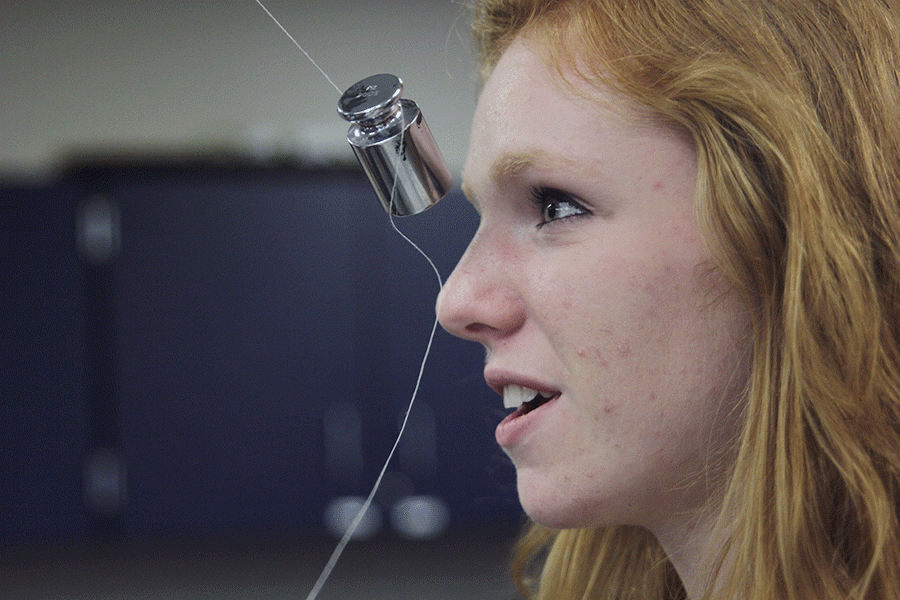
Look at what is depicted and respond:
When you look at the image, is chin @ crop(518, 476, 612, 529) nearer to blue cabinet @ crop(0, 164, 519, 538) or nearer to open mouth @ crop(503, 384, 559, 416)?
open mouth @ crop(503, 384, 559, 416)

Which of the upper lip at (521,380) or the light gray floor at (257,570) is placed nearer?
the upper lip at (521,380)

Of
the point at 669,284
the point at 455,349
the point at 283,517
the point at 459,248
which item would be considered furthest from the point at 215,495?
the point at 669,284

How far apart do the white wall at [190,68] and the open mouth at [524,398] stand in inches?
94.7

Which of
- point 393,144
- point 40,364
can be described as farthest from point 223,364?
point 393,144

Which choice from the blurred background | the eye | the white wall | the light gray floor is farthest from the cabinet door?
the eye

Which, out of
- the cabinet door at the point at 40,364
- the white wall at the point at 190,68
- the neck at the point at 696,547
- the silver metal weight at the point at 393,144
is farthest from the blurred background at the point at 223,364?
the neck at the point at 696,547

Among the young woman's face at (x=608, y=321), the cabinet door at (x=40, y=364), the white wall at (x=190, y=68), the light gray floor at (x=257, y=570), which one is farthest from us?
the white wall at (x=190, y=68)

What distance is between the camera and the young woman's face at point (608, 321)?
603 mm

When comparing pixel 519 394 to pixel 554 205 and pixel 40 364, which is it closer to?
pixel 554 205

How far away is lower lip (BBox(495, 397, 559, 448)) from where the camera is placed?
0.64 metres

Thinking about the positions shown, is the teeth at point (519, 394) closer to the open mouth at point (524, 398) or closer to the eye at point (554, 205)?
the open mouth at point (524, 398)

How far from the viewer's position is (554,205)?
64 centimetres

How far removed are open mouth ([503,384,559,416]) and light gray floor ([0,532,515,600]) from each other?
1994mm

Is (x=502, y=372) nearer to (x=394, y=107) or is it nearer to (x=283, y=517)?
(x=394, y=107)
